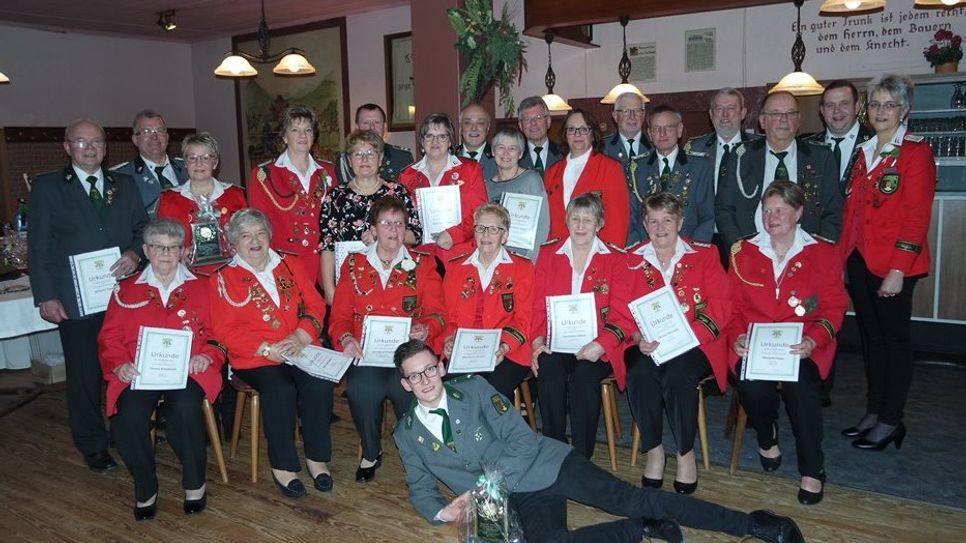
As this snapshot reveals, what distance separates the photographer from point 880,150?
3750mm

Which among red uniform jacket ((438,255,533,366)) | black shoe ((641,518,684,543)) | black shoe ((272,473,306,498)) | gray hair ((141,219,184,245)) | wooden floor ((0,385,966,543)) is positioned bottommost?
wooden floor ((0,385,966,543))

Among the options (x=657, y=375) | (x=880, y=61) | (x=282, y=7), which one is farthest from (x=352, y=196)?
(x=282, y=7)

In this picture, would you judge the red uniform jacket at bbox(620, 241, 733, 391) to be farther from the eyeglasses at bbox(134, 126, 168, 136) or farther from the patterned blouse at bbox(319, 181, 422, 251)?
the eyeglasses at bbox(134, 126, 168, 136)

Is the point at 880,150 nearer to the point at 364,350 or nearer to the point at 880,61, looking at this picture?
the point at 364,350

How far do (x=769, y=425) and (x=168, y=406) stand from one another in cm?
277

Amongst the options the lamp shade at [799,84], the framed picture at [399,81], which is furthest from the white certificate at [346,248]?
the framed picture at [399,81]

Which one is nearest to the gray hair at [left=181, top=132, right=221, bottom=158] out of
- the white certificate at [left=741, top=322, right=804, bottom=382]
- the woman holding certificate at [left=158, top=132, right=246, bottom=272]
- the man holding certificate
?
the woman holding certificate at [left=158, top=132, right=246, bottom=272]

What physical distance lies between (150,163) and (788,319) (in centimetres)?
356

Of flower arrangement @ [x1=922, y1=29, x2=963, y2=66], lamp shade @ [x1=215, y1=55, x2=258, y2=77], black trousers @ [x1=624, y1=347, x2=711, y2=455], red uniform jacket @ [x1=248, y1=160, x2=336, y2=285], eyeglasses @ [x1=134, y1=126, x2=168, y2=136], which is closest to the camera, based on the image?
black trousers @ [x1=624, y1=347, x2=711, y2=455]

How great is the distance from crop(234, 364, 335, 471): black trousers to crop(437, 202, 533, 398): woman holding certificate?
0.65 metres

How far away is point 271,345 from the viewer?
3.60m

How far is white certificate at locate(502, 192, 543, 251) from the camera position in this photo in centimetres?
397

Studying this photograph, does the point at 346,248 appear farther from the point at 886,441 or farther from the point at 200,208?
the point at 886,441

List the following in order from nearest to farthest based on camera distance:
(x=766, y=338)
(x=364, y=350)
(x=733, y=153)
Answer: (x=766, y=338)
(x=364, y=350)
(x=733, y=153)
